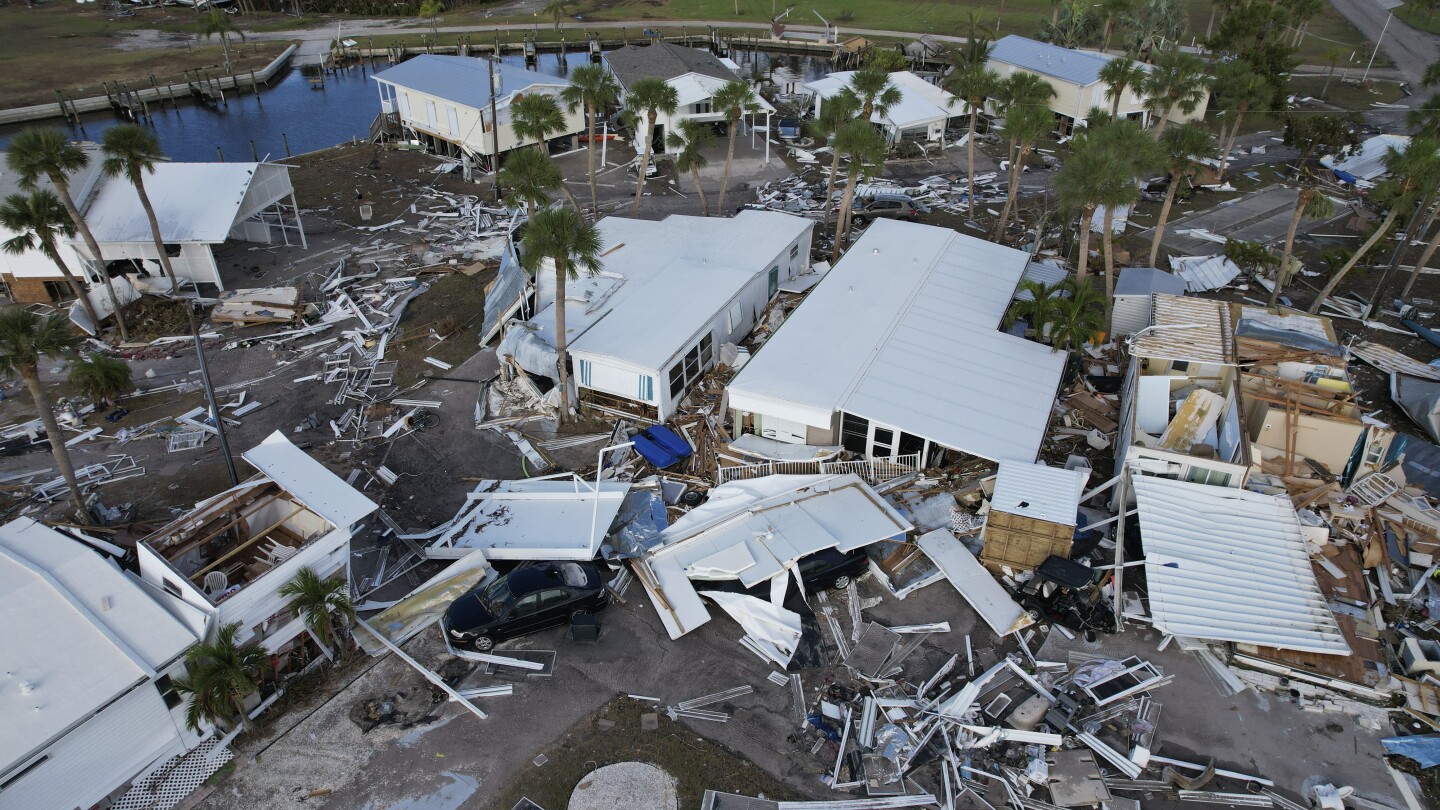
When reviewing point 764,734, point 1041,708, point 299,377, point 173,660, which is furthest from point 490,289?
point 1041,708

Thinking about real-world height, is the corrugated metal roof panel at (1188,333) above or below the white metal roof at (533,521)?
above

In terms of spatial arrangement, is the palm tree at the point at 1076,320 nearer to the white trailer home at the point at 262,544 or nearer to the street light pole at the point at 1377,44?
the white trailer home at the point at 262,544

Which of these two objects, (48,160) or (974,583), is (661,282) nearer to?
(974,583)

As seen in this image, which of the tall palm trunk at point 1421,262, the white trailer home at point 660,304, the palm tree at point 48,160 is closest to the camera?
the white trailer home at point 660,304

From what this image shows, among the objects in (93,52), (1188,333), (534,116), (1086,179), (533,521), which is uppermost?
(534,116)

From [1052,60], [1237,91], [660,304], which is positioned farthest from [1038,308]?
[1052,60]

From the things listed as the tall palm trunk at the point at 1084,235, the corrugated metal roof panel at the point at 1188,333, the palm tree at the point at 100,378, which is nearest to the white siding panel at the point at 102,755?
the palm tree at the point at 100,378
